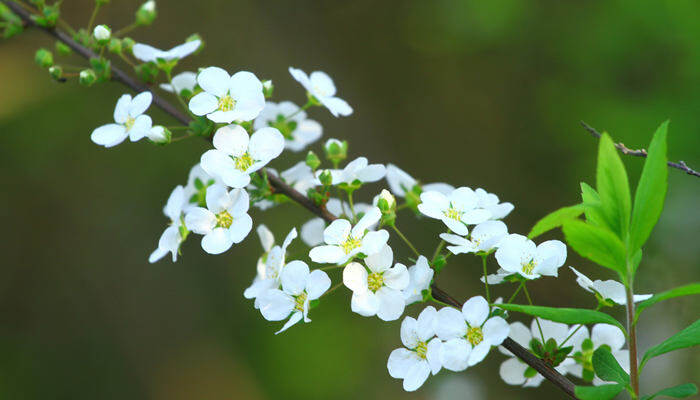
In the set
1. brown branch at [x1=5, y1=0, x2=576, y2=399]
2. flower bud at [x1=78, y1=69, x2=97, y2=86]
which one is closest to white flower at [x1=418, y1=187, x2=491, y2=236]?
brown branch at [x1=5, y1=0, x2=576, y2=399]

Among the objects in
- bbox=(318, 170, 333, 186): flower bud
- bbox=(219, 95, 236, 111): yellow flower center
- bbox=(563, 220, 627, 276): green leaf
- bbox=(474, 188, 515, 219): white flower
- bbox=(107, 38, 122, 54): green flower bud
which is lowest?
bbox=(563, 220, 627, 276): green leaf

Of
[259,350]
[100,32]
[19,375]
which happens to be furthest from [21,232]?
[100,32]

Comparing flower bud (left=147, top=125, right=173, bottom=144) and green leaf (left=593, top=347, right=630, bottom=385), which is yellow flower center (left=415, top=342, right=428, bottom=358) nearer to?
green leaf (left=593, top=347, right=630, bottom=385)

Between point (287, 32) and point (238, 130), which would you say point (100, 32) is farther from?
point (287, 32)

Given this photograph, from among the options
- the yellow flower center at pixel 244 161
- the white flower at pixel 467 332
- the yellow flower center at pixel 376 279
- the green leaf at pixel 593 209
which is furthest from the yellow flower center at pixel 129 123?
the green leaf at pixel 593 209

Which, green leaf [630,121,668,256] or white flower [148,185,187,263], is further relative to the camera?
white flower [148,185,187,263]

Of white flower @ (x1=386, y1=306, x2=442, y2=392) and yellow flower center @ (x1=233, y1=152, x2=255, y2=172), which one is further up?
yellow flower center @ (x1=233, y1=152, x2=255, y2=172)
